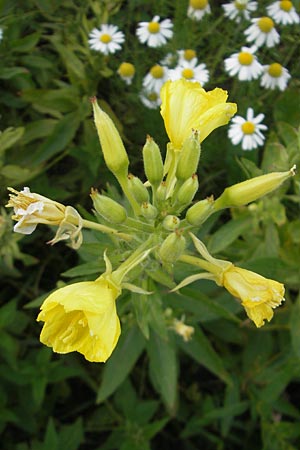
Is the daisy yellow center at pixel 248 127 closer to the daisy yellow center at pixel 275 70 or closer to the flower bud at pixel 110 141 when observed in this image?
the daisy yellow center at pixel 275 70

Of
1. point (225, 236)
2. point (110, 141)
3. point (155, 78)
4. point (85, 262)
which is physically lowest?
point (85, 262)

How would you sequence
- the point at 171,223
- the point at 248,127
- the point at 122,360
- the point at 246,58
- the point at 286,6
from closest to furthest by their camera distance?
the point at 171,223, the point at 122,360, the point at 248,127, the point at 246,58, the point at 286,6

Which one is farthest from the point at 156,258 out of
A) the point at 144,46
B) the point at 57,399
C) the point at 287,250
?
the point at 144,46

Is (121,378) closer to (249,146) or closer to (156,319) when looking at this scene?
(156,319)

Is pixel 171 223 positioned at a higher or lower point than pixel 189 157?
lower

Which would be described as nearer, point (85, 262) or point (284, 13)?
point (85, 262)

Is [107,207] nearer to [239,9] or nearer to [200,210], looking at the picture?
[200,210]

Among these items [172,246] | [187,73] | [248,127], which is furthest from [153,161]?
[187,73]
